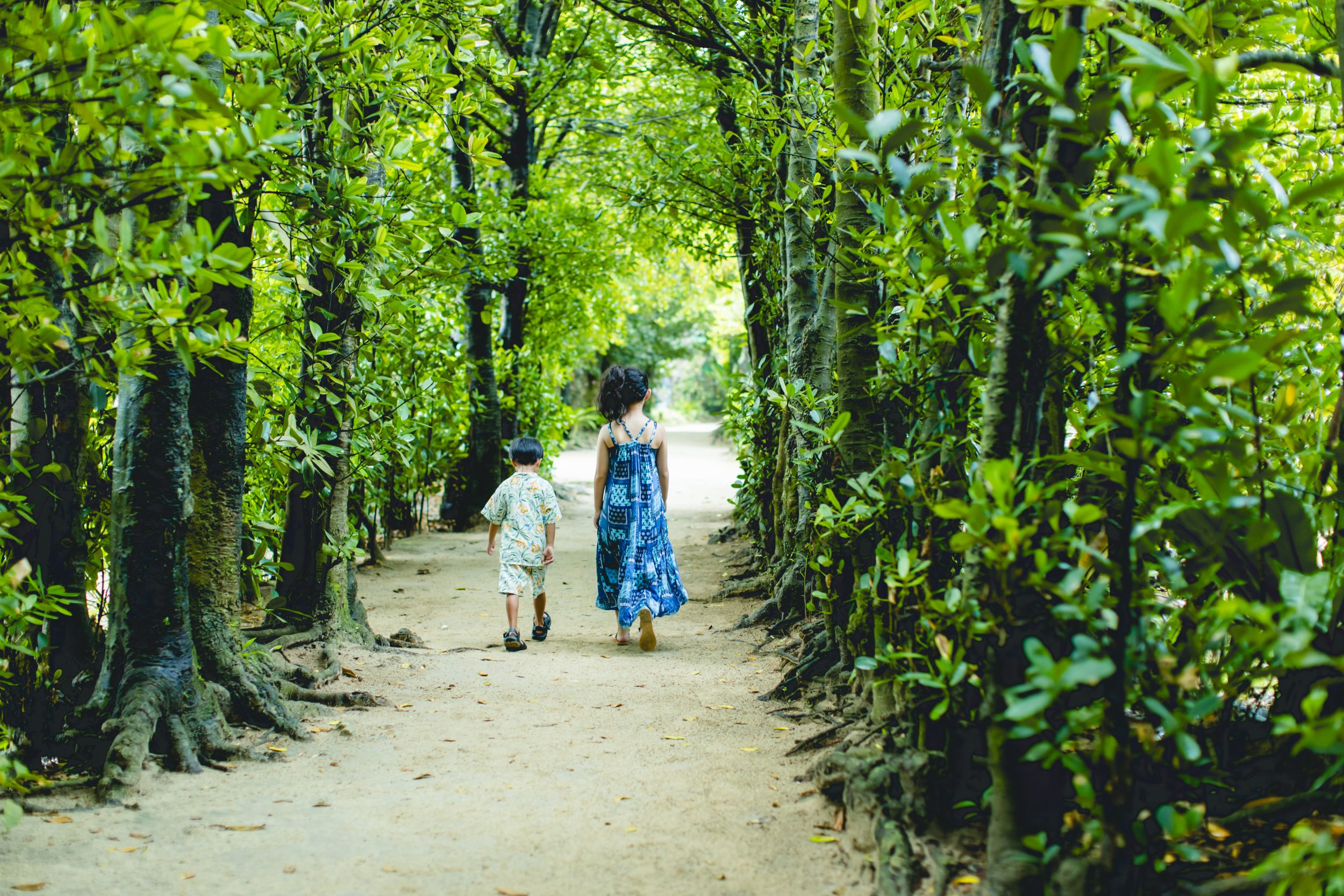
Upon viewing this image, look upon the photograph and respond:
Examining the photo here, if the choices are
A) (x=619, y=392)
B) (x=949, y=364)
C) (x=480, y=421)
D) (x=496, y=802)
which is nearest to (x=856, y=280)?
(x=949, y=364)

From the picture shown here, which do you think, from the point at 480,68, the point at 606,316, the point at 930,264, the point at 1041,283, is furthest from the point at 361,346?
the point at 606,316

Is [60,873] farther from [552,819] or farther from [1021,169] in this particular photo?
[1021,169]

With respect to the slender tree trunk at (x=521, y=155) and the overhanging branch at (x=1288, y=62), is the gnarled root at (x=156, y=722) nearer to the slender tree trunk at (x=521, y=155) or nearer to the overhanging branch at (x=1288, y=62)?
the overhanging branch at (x=1288, y=62)

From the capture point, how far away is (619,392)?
6.45 metres

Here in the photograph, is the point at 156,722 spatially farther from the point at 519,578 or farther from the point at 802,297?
the point at 802,297

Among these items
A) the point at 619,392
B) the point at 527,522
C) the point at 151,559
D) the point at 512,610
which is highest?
the point at 619,392

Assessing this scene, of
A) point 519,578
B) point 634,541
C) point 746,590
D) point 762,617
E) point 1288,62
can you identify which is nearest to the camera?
point 1288,62

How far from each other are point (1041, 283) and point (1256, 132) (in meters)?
0.49

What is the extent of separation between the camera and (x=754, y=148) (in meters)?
7.21

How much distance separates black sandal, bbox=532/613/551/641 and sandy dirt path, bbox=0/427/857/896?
524 millimetres

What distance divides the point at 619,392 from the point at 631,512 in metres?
0.87

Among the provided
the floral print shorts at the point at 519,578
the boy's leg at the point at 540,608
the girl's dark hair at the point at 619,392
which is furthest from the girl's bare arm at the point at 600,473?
the boy's leg at the point at 540,608

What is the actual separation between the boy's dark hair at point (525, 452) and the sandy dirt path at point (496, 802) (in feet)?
4.73

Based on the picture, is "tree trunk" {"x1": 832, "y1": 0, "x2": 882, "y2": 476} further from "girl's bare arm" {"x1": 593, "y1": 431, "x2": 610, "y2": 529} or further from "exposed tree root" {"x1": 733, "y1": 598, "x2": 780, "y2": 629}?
"exposed tree root" {"x1": 733, "y1": 598, "x2": 780, "y2": 629}
